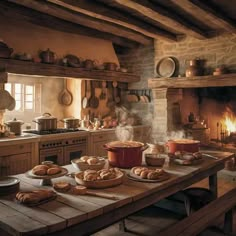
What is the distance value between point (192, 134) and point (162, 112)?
0.74 metres

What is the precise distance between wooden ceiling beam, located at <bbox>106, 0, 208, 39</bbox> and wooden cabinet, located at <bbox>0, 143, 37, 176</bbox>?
7.64 ft

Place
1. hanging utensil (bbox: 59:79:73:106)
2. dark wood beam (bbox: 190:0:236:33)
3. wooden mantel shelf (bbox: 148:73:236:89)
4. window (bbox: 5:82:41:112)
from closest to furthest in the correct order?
dark wood beam (bbox: 190:0:236:33) → wooden mantel shelf (bbox: 148:73:236:89) → window (bbox: 5:82:41:112) → hanging utensil (bbox: 59:79:73:106)

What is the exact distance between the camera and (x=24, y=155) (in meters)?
4.13

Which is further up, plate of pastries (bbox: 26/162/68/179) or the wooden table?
plate of pastries (bbox: 26/162/68/179)

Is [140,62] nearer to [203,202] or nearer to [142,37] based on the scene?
[142,37]

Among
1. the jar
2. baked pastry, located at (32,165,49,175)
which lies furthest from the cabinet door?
the jar

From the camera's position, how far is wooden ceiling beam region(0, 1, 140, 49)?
4.21 m

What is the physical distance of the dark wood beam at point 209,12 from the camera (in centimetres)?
373

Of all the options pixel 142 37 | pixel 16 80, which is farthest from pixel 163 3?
pixel 16 80

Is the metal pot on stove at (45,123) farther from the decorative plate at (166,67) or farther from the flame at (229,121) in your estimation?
the flame at (229,121)

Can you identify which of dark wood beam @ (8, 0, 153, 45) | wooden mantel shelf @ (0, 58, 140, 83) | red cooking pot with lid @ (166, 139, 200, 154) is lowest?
red cooking pot with lid @ (166, 139, 200, 154)

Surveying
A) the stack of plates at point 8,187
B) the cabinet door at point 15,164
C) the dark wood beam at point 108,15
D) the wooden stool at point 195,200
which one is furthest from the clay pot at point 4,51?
the wooden stool at point 195,200

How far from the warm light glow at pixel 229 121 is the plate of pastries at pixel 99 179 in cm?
435

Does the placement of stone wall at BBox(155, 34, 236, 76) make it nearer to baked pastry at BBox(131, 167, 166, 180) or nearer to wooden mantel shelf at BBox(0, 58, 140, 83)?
wooden mantel shelf at BBox(0, 58, 140, 83)
